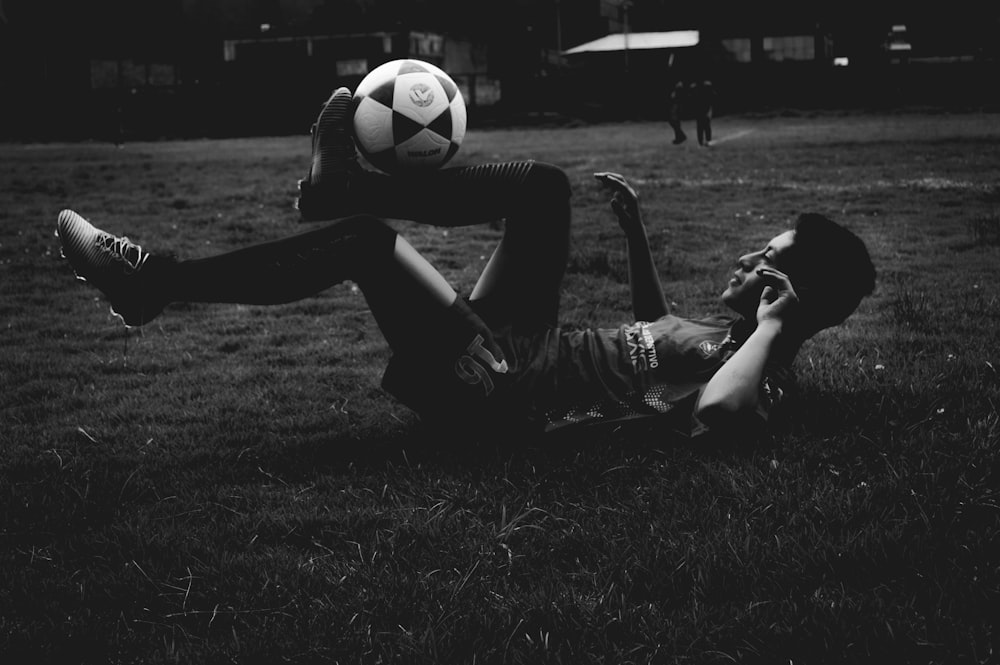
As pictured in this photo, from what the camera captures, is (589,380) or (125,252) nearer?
(125,252)

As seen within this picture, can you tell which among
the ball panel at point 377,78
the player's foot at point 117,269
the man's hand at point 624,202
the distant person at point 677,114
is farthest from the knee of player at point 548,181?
the distant person at point 677,114

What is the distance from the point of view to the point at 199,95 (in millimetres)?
39438

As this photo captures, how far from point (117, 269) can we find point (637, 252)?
2487 millimetres

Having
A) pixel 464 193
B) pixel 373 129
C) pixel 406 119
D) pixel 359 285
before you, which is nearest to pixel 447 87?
pixel 406 119

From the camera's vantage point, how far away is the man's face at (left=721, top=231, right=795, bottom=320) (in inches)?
152

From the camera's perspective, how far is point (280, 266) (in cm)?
356

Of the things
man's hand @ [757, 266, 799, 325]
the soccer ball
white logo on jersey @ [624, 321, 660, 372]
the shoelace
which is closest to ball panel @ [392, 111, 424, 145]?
the soccer ball

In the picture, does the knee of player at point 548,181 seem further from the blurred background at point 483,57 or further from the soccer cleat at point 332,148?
the blurred background at point 483,57

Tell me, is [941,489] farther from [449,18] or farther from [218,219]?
[449,18]

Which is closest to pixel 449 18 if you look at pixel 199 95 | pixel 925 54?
pixel 199 95

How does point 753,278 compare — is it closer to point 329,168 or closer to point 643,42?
point 329,168

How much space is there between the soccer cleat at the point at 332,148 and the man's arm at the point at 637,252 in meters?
1.28

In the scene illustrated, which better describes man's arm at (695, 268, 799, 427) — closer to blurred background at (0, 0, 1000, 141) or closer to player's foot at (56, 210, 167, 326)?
player's foot at (56, 210, 167, 326)

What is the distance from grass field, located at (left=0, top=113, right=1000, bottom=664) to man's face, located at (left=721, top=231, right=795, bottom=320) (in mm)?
593
